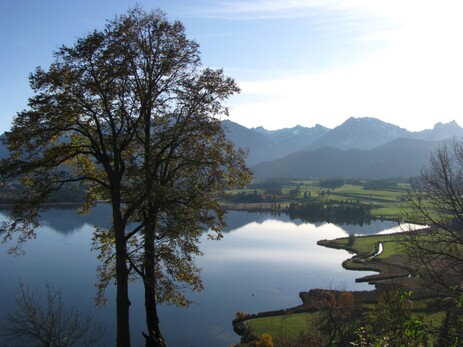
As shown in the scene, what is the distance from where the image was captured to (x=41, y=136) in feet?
40.9

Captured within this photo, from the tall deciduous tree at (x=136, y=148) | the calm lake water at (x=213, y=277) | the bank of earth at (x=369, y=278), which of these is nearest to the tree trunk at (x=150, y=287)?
the tall deciduous tree at (x=136, y=148)

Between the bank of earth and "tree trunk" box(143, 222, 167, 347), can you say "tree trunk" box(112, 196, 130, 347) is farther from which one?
the bank of earth

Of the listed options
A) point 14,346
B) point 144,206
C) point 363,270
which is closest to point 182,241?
point 144,206

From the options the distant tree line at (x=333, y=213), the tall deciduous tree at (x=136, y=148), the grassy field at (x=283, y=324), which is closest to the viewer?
the tall deciduous tree at (x=136, y=148)

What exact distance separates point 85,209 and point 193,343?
22267 millimetres

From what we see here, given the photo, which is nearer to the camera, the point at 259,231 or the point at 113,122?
the point at 113,122

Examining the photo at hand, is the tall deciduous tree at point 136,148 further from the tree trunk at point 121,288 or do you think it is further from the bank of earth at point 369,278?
the bank of earth at point 369,278

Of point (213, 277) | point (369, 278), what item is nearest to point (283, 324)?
point (213, 277)

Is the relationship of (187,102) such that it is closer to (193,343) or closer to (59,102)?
(59,102)

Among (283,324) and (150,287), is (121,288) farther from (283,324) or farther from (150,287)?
(283,324)

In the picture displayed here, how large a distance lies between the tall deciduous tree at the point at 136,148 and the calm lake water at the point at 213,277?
1332 centimetres

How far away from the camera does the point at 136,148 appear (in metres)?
14.7

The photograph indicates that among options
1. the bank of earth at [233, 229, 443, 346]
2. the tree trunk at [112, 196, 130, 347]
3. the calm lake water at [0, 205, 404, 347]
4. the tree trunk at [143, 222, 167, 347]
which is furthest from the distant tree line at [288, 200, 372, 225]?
the tree trunk at [112, 196, 130, 347]

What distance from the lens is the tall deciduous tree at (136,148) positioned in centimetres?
1219
